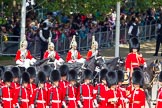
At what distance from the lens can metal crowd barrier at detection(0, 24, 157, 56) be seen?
35.8 m

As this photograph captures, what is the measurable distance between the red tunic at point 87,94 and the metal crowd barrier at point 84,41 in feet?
41.9

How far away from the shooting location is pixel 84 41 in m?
38.7

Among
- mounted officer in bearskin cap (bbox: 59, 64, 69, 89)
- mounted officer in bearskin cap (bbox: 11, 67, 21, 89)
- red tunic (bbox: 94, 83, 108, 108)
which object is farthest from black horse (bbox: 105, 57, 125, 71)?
red tunic (bbox: 94, 83, 108, 108)

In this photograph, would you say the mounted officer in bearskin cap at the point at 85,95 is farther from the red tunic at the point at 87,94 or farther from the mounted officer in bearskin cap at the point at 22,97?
the mounted officer in bearskin cap at the point at 22,97

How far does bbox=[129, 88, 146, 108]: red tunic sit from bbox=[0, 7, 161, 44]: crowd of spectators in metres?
14.4

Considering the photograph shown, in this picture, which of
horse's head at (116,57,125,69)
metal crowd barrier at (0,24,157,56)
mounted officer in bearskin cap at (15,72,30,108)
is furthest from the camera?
metal crowd barrier at (0,24,157,56)

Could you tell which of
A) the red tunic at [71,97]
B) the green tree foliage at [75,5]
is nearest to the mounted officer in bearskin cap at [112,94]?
the red tunic at [71,97]

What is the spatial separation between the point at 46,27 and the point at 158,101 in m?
14.7

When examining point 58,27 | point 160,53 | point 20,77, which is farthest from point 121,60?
point 160,53

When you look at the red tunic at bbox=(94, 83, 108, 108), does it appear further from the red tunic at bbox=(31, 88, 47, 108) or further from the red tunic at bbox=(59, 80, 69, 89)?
the red tunic at bbox=(31, 88, 47, 108)

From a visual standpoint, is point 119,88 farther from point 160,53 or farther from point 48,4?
point 160,53

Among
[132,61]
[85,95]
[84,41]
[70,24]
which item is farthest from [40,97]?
[70,24]

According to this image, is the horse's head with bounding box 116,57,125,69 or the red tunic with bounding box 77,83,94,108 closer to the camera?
the red tunic with bounding box 77,83,94,108

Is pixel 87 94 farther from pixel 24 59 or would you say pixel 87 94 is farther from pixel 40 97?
pixel 24 59
